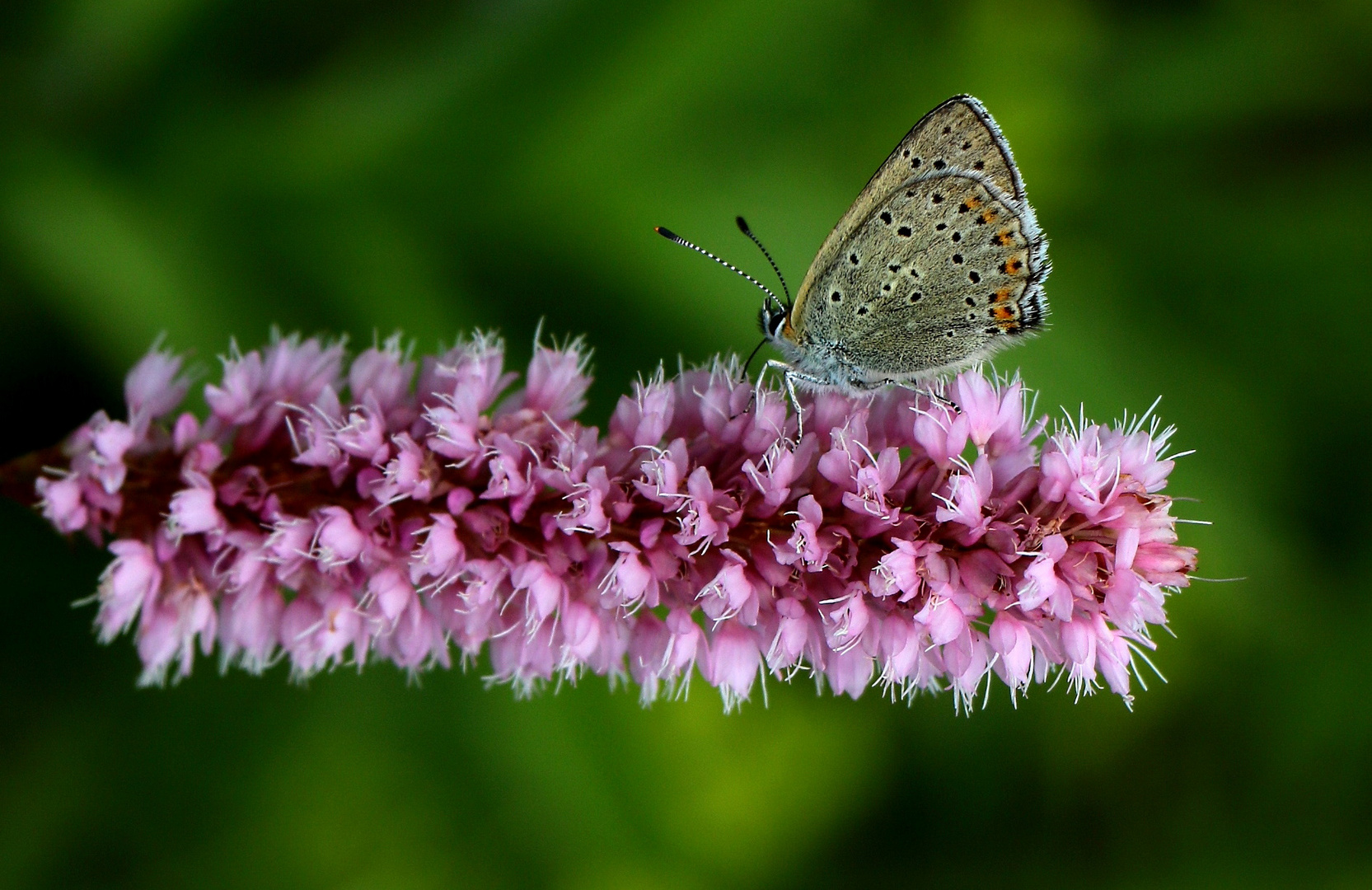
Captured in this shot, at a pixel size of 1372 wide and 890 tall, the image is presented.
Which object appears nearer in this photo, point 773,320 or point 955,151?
point 955,151

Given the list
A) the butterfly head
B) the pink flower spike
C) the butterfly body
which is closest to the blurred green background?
the butterfly head

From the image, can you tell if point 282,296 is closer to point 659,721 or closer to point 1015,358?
point 659,721

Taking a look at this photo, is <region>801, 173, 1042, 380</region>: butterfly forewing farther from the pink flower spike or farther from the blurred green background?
the blurred green background

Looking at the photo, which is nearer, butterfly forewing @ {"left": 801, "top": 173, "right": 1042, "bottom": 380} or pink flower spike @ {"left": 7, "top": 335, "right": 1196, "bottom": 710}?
pink flower spike @ {"left": 7, "top": 335, "right": 1196, "bottom": 710}

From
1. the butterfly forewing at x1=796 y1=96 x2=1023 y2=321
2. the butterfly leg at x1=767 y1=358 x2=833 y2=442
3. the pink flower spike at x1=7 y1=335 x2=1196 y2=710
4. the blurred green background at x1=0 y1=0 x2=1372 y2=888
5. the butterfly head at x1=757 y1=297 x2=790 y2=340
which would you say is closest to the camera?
the pink flower spike at x1=7 y1=335 x2=1196 y2=710

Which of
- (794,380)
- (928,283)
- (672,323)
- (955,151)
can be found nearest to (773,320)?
(794,380)

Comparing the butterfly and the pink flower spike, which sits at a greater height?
the butterfly

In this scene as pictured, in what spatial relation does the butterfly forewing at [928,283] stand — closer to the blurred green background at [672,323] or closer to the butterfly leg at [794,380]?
the butterfly leg at [794,380]

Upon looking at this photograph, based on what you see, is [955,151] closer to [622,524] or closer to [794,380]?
[794,380]

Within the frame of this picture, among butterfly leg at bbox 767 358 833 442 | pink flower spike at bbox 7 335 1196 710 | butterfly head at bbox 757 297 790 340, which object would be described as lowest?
pink flower spike at bbox 7 335 1196 710
